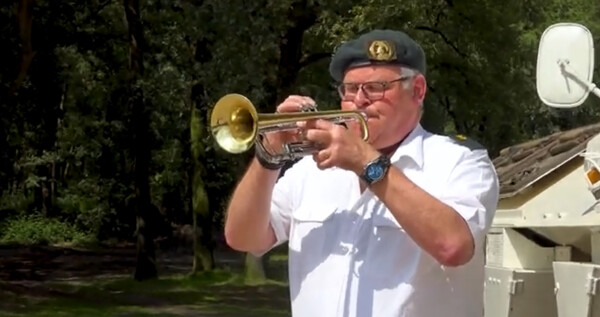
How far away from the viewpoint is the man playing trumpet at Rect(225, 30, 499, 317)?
10.6 ft

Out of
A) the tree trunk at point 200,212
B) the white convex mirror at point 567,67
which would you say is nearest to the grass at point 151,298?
the tree trunk at point 200,212

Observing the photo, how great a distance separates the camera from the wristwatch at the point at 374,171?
318cm

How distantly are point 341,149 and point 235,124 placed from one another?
0.47 m

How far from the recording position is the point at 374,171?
3188mm

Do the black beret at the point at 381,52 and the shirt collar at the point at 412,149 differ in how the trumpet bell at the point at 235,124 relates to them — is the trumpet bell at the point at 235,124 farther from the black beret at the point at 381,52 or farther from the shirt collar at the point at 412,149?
the shirt collar at the point at 412,149

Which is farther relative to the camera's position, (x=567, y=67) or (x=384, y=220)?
(x=567, y=67)

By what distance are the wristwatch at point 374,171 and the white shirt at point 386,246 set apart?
24 cm

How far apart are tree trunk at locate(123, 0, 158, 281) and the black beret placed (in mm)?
21281

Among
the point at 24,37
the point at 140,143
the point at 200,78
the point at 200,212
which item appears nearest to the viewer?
the point at 24,37

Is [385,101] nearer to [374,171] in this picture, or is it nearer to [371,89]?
[371,89]

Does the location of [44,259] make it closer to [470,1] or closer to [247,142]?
[470,1]

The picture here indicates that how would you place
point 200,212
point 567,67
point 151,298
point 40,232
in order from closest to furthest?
1. point 567,67
2. point 151,298
3. point 200,212
4. point 40,232

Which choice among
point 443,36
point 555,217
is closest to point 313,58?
point 443,36

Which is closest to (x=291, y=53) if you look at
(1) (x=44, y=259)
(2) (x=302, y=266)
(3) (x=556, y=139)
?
(1) (x=44, y=259)
